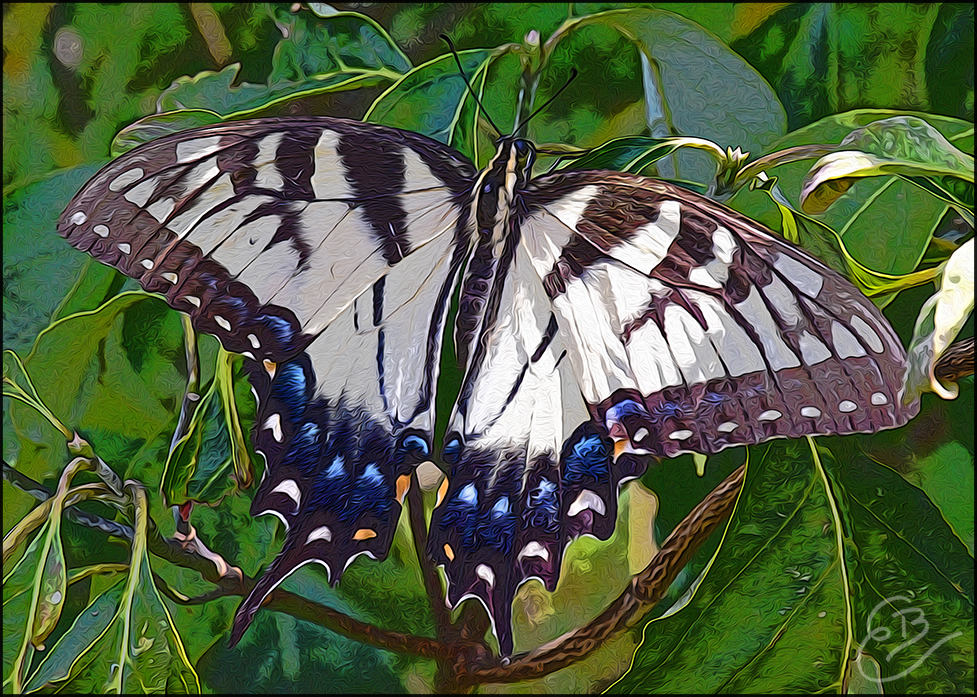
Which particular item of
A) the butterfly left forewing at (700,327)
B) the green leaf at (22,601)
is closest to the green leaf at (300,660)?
the green leaf at (22,601)

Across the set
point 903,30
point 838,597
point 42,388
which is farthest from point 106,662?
point 903,30

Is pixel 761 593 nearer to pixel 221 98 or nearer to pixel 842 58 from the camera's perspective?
pixel 842 58

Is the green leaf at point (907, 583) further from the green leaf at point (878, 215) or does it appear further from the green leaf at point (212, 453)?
the green leaf at point (212, 453)

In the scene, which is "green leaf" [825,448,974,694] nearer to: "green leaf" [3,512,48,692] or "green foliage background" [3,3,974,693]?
"green foliage background" [3,3,974,693]

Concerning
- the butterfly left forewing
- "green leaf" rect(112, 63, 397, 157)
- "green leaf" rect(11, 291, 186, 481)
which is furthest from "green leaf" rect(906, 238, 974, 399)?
"green leaf" rect(11, 291, 186, 481)

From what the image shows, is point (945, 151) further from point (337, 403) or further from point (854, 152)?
point (337, 403)

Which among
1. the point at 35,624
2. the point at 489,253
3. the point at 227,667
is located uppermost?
the point at 489,253
